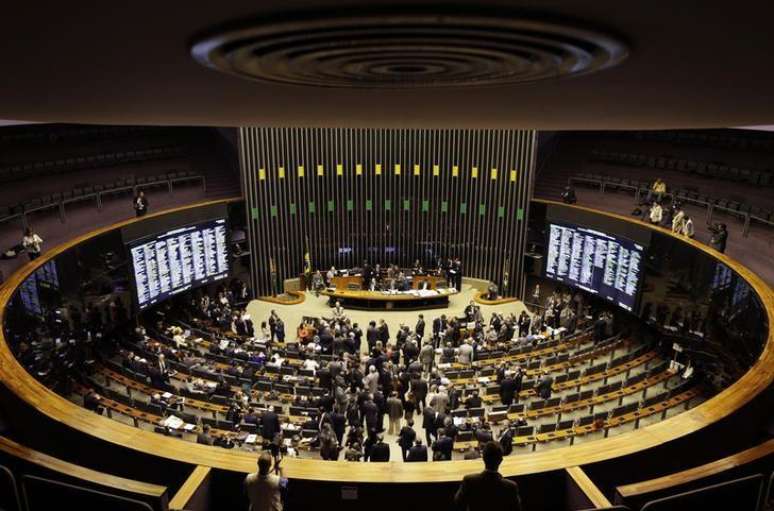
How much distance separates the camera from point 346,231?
19719 millimetres

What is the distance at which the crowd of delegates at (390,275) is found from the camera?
17922mm

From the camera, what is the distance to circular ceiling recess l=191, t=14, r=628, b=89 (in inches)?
56.1

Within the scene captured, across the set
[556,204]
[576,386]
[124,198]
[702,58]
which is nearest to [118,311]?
[124,198]

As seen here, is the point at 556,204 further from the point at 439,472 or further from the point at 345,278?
the point at 439,472

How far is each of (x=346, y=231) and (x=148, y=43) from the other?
18274mm

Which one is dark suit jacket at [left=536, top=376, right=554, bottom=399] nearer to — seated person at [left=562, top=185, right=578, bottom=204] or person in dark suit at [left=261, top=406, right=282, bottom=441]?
person in dark suit at [left=261, top=406, right=282, bottom=441]

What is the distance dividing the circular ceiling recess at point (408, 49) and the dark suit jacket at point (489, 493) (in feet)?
7.09

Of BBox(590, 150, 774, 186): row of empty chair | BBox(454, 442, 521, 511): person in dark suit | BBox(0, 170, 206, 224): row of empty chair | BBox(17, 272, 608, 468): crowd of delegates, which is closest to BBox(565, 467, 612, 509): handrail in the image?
BBox(454, 442, 521, 511): person in dark suit

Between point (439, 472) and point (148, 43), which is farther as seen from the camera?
point (439, 472)

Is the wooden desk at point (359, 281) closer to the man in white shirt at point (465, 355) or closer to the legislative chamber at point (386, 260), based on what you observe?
the legislative chamber at point (386, 260)

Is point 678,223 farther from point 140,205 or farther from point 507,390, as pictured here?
point 140,205

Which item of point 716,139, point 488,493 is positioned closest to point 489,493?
point 488,493

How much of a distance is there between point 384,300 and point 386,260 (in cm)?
306

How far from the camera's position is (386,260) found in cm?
2011
